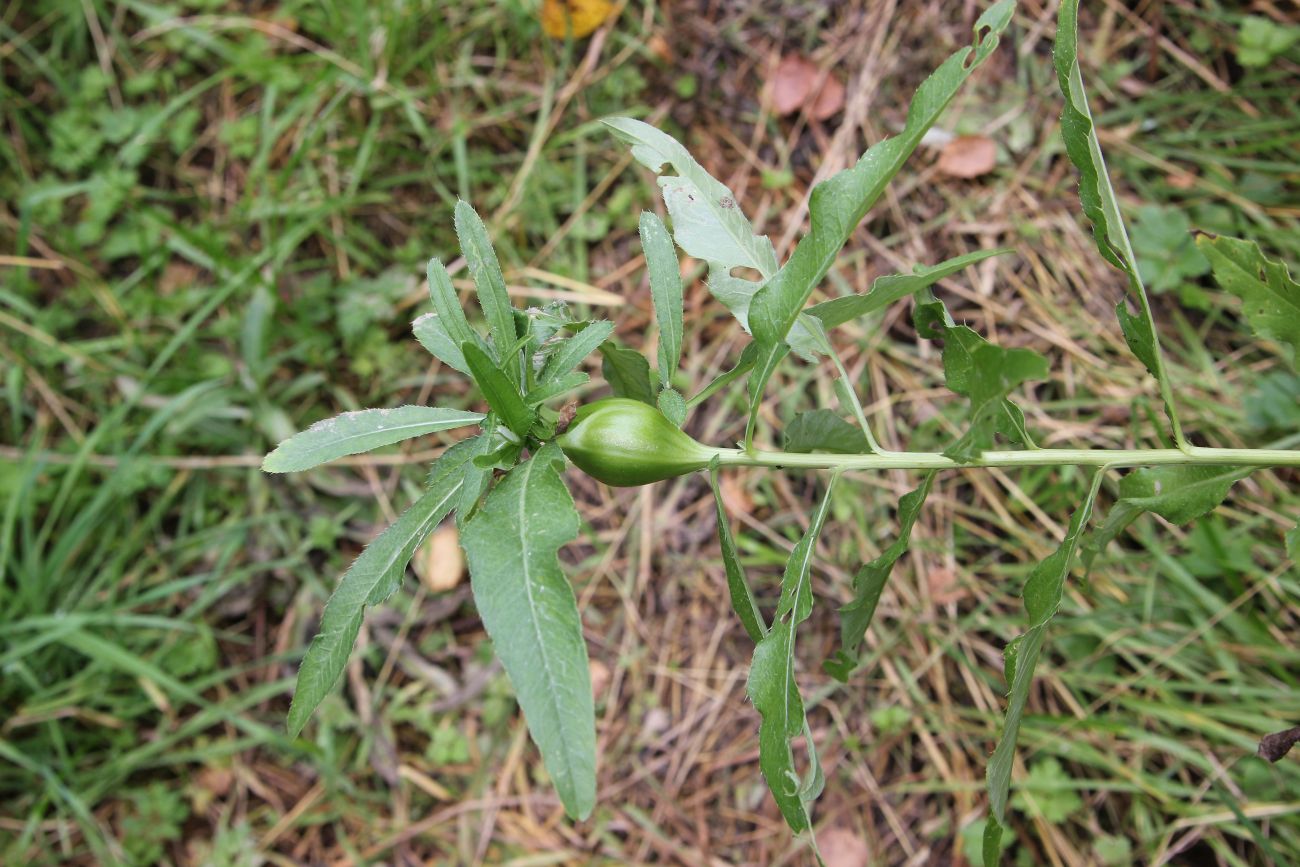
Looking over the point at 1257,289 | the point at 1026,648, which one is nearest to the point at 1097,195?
the point at 1257,289

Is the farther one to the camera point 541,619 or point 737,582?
point 737,582

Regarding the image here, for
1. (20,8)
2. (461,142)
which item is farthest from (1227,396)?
(20,8)

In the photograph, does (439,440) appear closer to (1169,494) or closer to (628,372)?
(628,372)

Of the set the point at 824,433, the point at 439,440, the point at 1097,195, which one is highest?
the point at 1097,195

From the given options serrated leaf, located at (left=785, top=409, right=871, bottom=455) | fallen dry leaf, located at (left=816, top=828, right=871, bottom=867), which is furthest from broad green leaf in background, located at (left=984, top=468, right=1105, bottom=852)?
fallen dry leaf, located at (left=816, top=828, right=871, bottom=867)

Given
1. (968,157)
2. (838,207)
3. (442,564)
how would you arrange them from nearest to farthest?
(838,207)
(968,157)
(442,564)

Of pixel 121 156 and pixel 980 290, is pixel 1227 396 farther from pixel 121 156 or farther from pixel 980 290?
pixel 121 156
